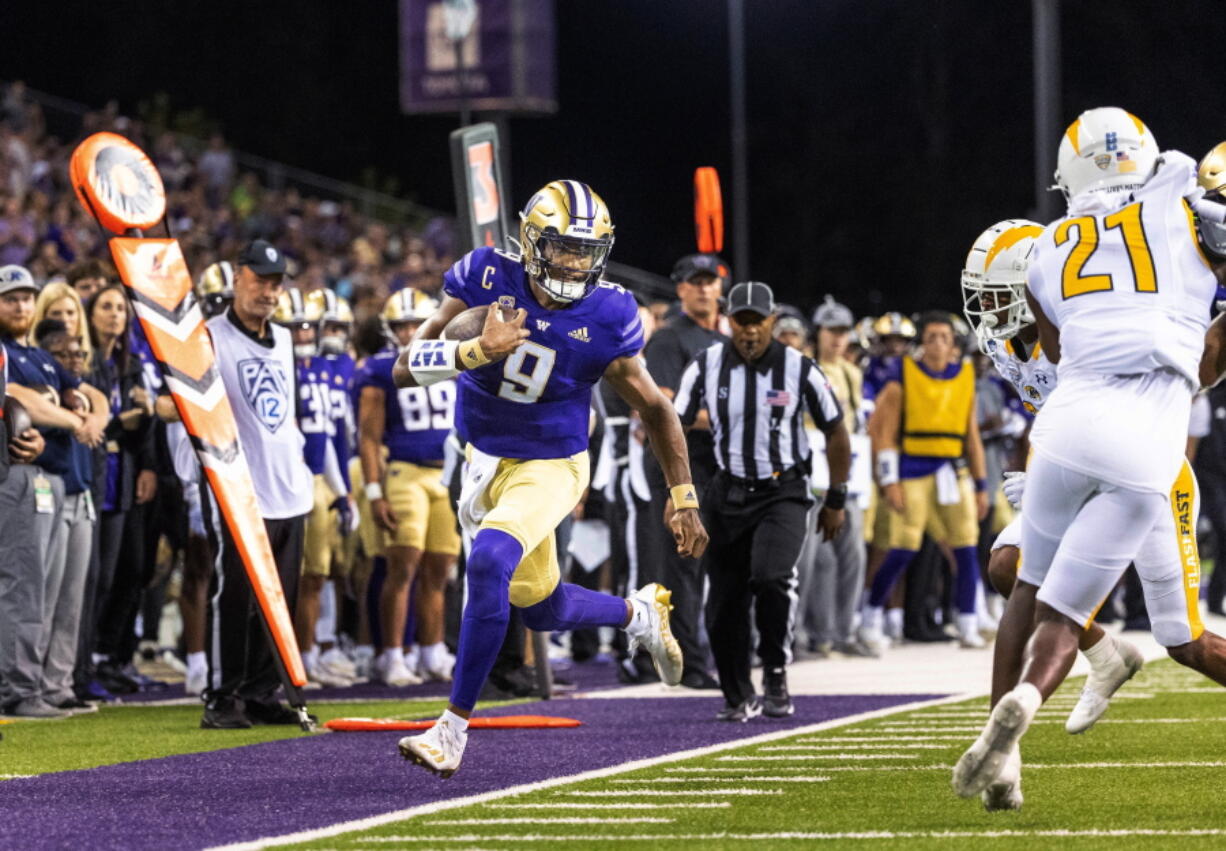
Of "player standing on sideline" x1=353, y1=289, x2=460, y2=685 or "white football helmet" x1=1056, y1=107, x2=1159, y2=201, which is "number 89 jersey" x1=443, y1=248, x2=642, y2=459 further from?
"player standing on sideline" x1=353, y1=289, x2=460, y2=685

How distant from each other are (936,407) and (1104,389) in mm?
8376

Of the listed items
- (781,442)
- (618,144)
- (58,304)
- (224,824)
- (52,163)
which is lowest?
(224,824)

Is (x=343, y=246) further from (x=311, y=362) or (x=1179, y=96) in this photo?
(x=1179, y=96)

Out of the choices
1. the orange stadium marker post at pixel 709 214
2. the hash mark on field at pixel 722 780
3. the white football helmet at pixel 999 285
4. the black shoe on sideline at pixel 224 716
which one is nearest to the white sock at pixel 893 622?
the orange stadium marker post at pixel 709 214

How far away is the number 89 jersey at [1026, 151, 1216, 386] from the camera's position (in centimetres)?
557

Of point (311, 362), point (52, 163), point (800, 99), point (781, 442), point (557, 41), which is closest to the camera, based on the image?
point (781, 442)

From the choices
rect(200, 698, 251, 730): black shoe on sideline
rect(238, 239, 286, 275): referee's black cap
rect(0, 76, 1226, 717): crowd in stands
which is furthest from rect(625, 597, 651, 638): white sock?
rect(0, 76, 1226, 717): crowd in stands

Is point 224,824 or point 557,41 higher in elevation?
point 557,41

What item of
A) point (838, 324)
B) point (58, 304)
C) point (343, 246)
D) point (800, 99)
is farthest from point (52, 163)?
point (800, 99)

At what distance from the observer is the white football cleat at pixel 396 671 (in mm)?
11617

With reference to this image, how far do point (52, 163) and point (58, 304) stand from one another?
10065 mm

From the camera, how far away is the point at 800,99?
42.2 meters

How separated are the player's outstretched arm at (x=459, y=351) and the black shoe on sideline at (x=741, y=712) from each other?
9.25ft

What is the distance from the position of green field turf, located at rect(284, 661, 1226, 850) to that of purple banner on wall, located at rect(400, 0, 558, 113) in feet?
73.4
